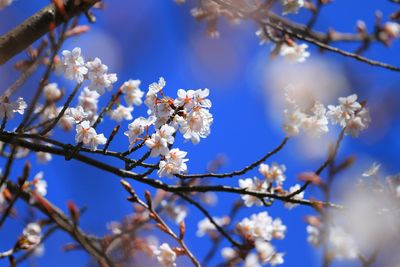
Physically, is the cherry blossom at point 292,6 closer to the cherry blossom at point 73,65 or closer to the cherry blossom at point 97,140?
the cherry blossom at point 73,65

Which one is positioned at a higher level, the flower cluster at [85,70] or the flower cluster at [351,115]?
the flower cluster at [351,115]

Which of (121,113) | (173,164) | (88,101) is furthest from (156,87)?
(88,101)

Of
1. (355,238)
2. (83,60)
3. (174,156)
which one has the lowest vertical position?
(355,238)

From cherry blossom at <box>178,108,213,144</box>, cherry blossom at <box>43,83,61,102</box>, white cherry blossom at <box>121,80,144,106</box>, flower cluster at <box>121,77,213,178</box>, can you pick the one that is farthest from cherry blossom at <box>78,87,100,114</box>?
cherry blossom at <box>178,108,213,144</box>

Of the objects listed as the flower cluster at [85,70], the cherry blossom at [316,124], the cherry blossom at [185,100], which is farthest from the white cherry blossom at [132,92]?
the cherry blossom at [316,124]

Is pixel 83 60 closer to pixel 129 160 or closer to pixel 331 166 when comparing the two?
pixel 129 160

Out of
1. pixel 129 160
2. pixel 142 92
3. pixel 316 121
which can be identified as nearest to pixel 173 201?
pixel 142 92

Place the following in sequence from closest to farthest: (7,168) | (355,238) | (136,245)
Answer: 1. (355,238)
2. (7,168)
3. (136,245)

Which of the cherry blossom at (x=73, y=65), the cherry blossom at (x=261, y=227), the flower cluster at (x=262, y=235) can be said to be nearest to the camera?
the cherry blossom at (x=73, y=65)
